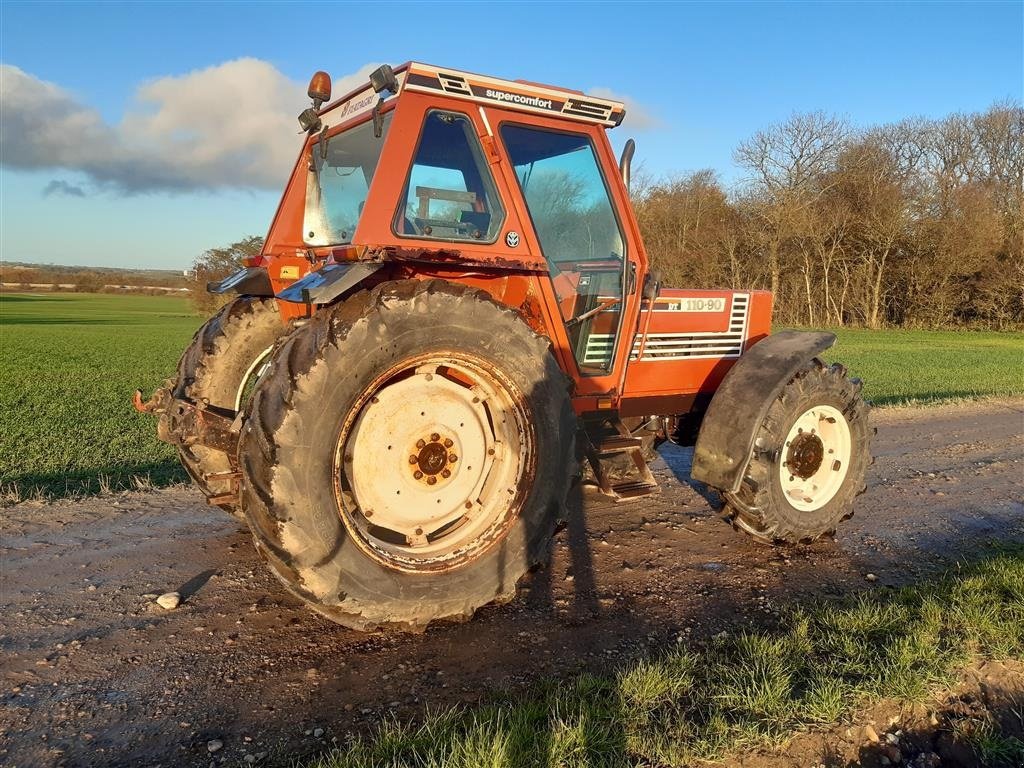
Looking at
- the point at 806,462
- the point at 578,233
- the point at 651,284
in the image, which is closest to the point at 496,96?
the point at 578,233

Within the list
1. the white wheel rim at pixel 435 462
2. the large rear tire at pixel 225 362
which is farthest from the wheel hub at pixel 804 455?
the large rear tire at pixel 225 362

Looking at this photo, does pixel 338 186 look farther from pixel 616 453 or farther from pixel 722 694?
pixel 722 694

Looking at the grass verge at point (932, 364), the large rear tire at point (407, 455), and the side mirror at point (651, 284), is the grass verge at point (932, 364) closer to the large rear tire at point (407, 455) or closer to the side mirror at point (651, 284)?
the side mirror at point (651, 284)

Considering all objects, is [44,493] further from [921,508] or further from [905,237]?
[905,237]

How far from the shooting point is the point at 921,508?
617 centimetres

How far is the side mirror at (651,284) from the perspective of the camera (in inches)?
182

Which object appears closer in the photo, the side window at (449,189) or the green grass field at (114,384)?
the side window at (449,189)

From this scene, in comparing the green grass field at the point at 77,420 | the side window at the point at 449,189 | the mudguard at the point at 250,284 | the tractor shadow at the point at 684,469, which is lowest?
the green grass field at the point at 77,420

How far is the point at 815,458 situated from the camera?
16.6 ft

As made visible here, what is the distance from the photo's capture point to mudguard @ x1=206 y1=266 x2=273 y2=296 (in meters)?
4.46

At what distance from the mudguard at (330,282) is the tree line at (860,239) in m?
32.2

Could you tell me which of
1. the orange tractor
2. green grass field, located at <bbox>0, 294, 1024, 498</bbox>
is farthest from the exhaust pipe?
green grass field, located at <bbox>0, 294, 1024, 498</bbox>

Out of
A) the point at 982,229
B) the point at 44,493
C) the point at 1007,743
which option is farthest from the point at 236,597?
the point at 982,229

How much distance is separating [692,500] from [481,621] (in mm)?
2977
